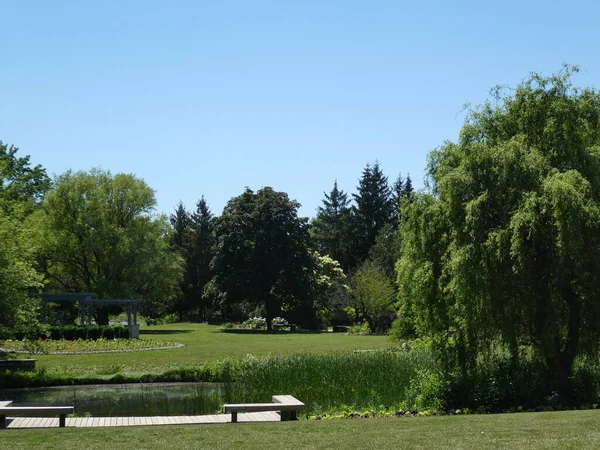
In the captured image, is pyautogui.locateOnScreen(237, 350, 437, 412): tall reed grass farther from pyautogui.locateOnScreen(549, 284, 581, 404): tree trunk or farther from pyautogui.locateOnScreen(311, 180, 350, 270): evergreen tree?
pyautogui.locateOnScreen(311, 180, 350, 270): evergreen tree

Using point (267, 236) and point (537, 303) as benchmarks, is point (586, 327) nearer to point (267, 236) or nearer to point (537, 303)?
point (537, 303)

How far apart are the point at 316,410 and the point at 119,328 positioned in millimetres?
23317

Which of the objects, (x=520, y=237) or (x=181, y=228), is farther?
(x=181, y=228)

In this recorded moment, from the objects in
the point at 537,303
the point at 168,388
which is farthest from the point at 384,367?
the point at 168,388

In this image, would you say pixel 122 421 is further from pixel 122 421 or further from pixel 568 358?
pixel 568 358

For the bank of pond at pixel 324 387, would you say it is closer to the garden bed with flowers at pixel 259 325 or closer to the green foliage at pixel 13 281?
the green foliage at pixel 13 281

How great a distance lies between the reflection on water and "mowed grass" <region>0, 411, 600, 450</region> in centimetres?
424

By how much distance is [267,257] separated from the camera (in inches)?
2007

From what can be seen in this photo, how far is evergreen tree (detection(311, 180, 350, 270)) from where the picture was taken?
7481 cm

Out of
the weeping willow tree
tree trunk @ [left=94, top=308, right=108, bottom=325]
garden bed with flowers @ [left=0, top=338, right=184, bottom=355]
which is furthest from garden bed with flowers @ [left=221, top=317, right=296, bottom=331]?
the weeping willow tree

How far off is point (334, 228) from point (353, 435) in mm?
68552

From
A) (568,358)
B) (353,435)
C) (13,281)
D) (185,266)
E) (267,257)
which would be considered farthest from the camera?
(185,266)

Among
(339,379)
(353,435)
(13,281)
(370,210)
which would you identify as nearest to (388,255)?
(370,210)

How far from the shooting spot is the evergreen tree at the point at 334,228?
74.8 meters
